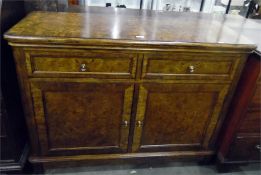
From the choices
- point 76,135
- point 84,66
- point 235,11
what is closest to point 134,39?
point 84,66

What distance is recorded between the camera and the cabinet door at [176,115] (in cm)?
110

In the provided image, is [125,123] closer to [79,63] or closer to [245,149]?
[79,63]

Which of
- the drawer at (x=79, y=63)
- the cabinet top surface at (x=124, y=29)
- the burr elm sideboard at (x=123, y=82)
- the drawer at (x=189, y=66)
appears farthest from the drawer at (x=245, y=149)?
the drawer at (x=79, y=63)

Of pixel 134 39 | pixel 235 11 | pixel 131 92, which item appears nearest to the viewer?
pixel 134 39

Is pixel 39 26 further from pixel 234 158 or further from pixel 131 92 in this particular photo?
pixel 234 158

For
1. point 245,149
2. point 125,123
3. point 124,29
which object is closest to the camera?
point 124,29

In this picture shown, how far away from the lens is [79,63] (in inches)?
37.7

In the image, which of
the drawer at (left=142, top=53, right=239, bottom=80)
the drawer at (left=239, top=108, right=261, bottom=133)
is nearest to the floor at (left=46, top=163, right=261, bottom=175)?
the drawer at (left=239, top=108, right=261, bottom=133)

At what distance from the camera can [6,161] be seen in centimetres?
116

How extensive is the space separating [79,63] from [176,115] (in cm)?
57

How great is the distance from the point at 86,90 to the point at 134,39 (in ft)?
1.05

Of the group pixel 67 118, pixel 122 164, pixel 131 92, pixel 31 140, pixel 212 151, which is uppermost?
pixel 131 92

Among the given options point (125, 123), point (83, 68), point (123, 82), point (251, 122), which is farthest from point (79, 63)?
point (251, 122)

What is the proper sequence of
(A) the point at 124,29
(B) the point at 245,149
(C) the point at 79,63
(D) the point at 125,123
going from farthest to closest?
1. (B) the point at 245,149
2. (D) the point at 125,123
3. (A) the point at 124,29
4. (C) the point at 79,63
